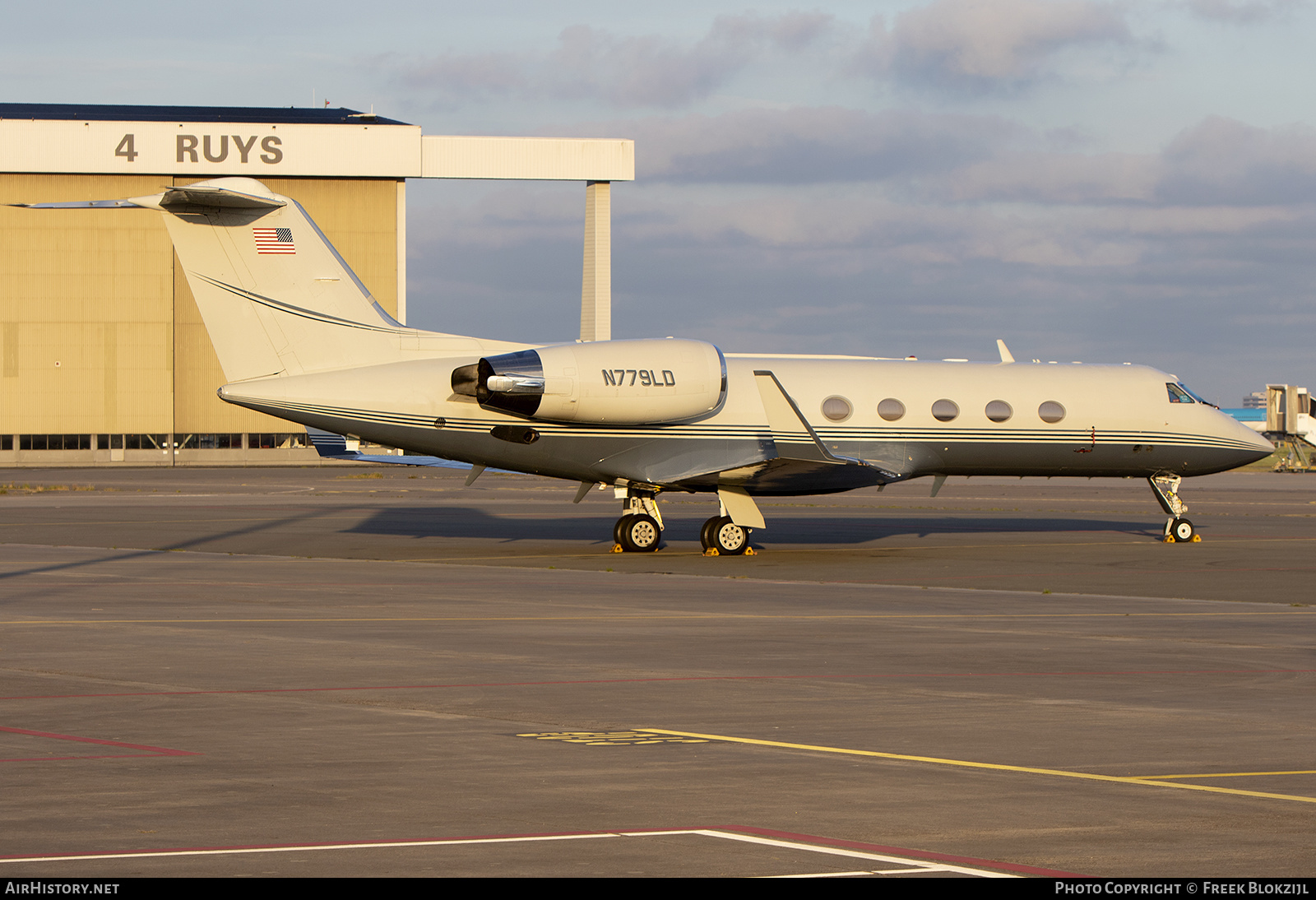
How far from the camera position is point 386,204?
81000mm

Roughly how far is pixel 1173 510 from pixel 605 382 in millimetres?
13710

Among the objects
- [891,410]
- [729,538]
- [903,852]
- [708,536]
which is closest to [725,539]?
[729,538]

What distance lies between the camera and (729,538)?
27406 mm

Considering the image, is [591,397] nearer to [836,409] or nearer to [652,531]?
[652,531]

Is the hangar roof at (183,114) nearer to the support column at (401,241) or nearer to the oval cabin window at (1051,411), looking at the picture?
the support column at (401,241)

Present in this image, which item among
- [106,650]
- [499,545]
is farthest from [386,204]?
[106,650]

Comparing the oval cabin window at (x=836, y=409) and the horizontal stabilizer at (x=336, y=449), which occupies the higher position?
the oval cabin window at (x=836, y=409)

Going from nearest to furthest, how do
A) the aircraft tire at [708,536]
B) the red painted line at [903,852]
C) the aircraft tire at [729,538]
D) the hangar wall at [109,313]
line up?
the red painted line at [903,852] → the aircraft tire at [729,538] → the aircraft tire at [708,536] → the hangar wall at [109,313]

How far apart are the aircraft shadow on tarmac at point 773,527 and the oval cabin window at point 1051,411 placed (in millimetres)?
4654

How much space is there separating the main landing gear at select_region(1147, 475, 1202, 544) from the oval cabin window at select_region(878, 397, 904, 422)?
662 cm

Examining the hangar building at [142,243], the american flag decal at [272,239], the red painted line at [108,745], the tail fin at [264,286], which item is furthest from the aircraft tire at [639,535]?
the hangar building at [142,243]

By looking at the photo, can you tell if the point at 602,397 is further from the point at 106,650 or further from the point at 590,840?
the point at 590,840

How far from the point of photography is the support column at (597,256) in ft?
272

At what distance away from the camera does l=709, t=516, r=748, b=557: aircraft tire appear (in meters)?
27.4
